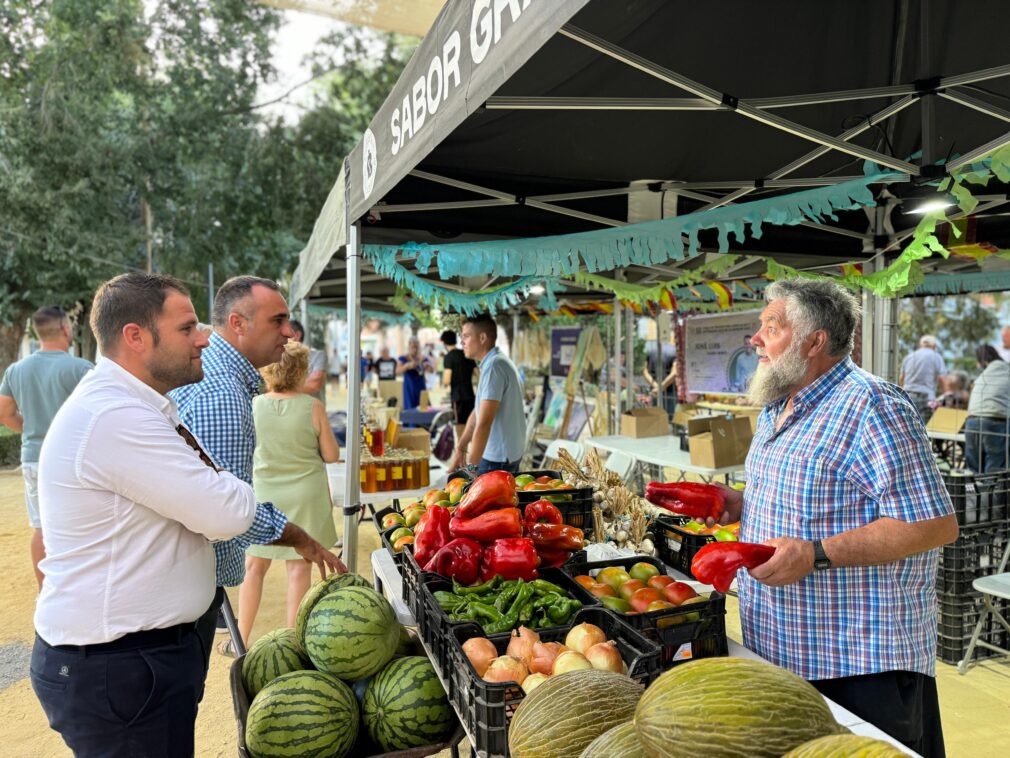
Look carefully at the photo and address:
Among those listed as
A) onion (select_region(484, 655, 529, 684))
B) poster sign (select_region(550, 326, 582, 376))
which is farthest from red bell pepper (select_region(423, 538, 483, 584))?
poster sign (select_region(550, 326, 582, 376))

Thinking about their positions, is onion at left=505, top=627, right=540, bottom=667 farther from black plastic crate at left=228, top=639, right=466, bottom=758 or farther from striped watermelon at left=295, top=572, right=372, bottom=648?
striped watermelon at left=295, top=572, right=372, bottom=648

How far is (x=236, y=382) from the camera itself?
2631 millimetres

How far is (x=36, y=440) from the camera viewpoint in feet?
16.5

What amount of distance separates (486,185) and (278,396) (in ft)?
6.00

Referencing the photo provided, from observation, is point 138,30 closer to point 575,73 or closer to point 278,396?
point 278,396

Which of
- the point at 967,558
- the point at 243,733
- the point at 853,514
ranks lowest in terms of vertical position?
the point at 967,558

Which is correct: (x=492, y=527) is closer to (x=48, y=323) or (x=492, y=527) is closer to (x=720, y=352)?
(x=48, y=323)

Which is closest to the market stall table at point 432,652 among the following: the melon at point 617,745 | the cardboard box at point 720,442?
the melon at point 617,745

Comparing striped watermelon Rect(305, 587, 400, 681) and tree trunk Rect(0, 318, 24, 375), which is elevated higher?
tree trunk Rect(0, 318, 24, 375)

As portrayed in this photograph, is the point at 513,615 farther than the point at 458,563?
No

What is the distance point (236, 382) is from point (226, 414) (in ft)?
0.44

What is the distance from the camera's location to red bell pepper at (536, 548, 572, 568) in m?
2.42

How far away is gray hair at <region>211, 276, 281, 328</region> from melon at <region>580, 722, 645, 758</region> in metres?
2.02

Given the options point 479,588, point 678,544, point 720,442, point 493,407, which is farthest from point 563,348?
point 479,588
